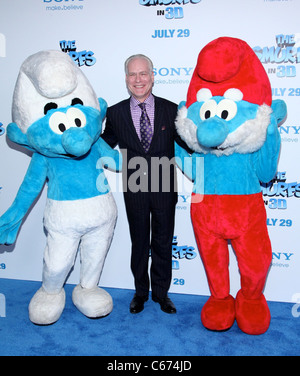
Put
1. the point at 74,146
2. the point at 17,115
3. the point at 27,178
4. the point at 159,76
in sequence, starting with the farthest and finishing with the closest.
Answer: the point at 159,76
the point at 27,178
the point at 17,115
the point at 74,146

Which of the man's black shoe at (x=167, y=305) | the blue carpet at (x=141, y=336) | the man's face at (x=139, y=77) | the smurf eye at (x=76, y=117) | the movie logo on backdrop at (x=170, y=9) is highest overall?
the movie logo on backdrop at (x=170, y=9)

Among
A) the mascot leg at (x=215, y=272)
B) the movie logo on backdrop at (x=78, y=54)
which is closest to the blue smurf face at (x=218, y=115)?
the mascot leg at (x=215, y=272)

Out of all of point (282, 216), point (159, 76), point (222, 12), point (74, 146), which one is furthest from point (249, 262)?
point (222, 12)

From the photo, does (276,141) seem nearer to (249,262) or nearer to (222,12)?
(249,262)

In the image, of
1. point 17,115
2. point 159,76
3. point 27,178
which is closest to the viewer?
point 17,115

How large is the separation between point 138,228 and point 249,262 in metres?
0.82

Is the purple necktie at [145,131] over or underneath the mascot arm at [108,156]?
over

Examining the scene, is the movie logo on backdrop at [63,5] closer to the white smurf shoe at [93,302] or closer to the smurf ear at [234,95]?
the smurf ear at [234,95]

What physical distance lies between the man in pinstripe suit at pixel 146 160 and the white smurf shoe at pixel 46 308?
1.87 feet

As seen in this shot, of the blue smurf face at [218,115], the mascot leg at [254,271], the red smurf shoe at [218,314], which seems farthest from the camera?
the red smurf shoe at [218,314]

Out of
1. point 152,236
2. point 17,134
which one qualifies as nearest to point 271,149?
point 152,236

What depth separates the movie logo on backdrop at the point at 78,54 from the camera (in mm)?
2988

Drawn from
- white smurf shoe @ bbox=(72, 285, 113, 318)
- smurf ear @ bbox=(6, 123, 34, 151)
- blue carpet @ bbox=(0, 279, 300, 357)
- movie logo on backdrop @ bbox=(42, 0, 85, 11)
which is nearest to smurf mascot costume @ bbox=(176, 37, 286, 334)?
blue carpet @ bbox=(0, 279, 300, 357)

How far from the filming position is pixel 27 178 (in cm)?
265
